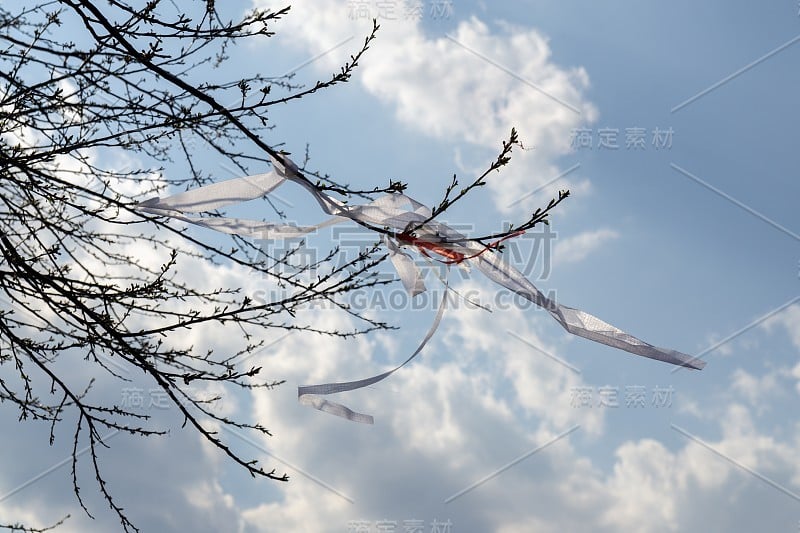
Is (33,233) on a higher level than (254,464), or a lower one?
higher

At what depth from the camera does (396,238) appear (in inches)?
80.1

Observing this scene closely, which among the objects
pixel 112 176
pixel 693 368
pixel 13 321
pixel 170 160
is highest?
pixel 170 160

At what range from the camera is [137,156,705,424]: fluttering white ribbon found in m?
1.93

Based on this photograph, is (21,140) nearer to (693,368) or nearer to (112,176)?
(112,176)

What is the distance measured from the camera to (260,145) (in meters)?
1.98

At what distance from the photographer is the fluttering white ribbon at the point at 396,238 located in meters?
1.93

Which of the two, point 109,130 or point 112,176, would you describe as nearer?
point 109,130

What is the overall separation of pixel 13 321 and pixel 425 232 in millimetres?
1867

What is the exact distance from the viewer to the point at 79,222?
3.35 meters

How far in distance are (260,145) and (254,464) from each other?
105cm

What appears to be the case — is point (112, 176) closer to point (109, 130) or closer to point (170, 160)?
point (170, 160)

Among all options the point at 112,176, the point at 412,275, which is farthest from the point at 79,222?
the point at 412,275

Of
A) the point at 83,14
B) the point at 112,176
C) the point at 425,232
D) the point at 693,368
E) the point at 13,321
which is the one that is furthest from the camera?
the point at 112,176

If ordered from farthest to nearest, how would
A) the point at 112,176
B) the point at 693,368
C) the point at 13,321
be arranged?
the point at 112,176 → the point at 13,321 → the point at 693,368
